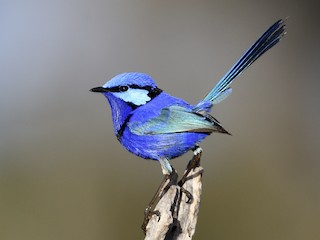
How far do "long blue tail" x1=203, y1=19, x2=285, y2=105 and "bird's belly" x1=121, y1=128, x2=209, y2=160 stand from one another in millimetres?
163

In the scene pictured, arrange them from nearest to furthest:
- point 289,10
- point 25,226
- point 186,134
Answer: point 186,134 → point 25,226 → point 289,10

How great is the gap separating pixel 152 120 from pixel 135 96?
9 cm

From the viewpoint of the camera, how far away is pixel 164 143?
69.7 inches

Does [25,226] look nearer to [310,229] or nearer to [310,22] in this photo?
[310,229]

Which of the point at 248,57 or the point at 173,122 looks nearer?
the point at 173,122

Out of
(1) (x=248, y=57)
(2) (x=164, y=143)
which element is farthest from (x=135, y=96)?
(1) (x=248, y=57)

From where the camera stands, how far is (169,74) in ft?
12.9

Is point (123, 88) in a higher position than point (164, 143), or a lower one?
higher

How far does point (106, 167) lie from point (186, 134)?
1.80 metres

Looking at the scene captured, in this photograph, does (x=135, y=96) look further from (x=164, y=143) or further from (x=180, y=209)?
(x=180, y=209)

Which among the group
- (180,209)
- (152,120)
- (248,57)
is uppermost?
(248,57)

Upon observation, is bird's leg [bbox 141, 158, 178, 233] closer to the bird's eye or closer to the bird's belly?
the bird's belly

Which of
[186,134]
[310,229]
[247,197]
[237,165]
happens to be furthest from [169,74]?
[186,134]

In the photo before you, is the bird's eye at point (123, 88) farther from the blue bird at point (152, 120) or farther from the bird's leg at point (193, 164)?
the bird's leg at point (193, 164)
